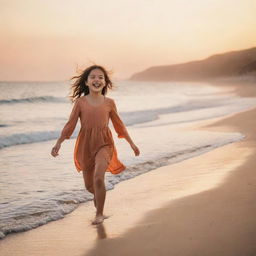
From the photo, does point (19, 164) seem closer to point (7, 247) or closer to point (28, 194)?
point (28, 194)

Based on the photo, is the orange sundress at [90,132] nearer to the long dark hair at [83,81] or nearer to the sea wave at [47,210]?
the long dark hair at [83,81]

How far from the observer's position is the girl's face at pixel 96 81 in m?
4.88

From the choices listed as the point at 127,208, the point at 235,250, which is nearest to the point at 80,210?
the point at 127,208

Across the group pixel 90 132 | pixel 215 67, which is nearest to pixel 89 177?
pixel 90 132

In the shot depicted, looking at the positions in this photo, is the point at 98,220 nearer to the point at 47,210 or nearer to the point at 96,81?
the point at 47,210

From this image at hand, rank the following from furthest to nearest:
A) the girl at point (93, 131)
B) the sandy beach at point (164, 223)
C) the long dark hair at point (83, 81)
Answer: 1. the long dark hair at point (83, 81)
2. the girl at point (93, 131)
3. the sandy beach at point (164, 223)

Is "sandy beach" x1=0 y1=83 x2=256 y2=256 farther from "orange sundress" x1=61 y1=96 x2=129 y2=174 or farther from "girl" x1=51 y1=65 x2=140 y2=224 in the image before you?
"orange sundress" x1=61 y1=96 x2=129 y2=174

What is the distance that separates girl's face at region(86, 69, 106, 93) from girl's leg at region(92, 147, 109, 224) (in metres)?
0.73

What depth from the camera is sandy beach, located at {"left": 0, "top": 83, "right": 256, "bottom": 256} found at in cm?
366

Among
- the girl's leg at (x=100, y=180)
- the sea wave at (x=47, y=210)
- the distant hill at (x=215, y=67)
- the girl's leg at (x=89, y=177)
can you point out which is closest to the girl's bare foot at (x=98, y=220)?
the girl's leg at (x=100, y=180)

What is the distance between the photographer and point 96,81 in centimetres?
488

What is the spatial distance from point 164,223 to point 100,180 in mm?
846

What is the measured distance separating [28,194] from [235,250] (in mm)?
3494

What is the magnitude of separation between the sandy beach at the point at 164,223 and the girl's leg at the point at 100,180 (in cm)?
12
